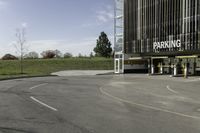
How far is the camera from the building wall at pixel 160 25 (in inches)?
1586

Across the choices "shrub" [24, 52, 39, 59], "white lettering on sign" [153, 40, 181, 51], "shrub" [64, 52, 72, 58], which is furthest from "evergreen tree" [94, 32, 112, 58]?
"white lettering on sign" [153, 40, 181, 51]

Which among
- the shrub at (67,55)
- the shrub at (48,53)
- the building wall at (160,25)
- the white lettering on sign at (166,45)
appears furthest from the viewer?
→ the shrub at (48,53)

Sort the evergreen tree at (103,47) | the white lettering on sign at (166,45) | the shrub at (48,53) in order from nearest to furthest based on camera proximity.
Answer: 1. the white lettering on sign at (166,45)
2. the evergreen tree at (103,47)
3. the shrub at (48,53)

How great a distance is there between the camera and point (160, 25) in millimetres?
46062

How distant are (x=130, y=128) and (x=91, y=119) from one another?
1.77 m

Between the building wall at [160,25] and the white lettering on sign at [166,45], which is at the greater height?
the building wall at [160,25]

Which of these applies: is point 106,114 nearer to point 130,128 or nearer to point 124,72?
point 130,128

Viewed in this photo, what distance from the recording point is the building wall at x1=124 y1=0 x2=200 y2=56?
40281mm

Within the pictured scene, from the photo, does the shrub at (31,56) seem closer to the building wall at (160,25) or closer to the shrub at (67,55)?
the shrub at (67,55)

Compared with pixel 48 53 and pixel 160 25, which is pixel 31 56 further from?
pixel 160 25

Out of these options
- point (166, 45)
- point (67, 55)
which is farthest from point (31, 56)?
point (166, 45)

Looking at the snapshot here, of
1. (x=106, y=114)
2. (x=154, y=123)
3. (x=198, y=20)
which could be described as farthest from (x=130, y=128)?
(x=198, y=20)

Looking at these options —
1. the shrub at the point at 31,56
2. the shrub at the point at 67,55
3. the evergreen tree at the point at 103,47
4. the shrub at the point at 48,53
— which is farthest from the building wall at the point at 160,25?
the shrub at the point at 48,53

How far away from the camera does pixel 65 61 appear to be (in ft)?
250
